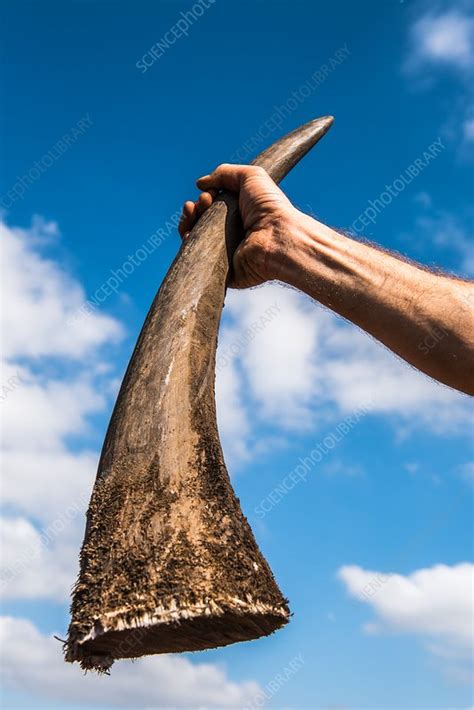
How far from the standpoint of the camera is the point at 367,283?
344 cm

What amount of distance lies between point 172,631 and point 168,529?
367mm

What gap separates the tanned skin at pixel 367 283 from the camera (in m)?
3.29

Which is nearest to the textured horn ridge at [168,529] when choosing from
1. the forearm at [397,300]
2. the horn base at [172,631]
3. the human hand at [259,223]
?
the horn base at [172,631]

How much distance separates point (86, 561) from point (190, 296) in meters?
1.37

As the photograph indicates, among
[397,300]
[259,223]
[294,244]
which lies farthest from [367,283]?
[259,223]

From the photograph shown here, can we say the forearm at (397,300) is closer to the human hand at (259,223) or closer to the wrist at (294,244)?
the wrist at (294,244)

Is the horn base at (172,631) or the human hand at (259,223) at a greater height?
the human hand at (259,223)

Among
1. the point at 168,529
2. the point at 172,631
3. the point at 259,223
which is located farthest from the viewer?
the point at 259,223

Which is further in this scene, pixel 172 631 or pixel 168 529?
pixel 168 529

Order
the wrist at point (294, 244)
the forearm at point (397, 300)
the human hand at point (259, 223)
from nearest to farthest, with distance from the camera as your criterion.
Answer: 1. the forearm at point (397, 300)
2. the wrist at point (294, 244)
3. the human hand at point (259, 223)

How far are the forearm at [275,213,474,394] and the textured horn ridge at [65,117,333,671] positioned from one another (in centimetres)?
60

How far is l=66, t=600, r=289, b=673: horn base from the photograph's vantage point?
2684 millimetres

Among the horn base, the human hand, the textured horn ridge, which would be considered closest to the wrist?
the human hand

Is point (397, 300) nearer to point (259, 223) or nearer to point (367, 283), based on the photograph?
point (367, 283)
